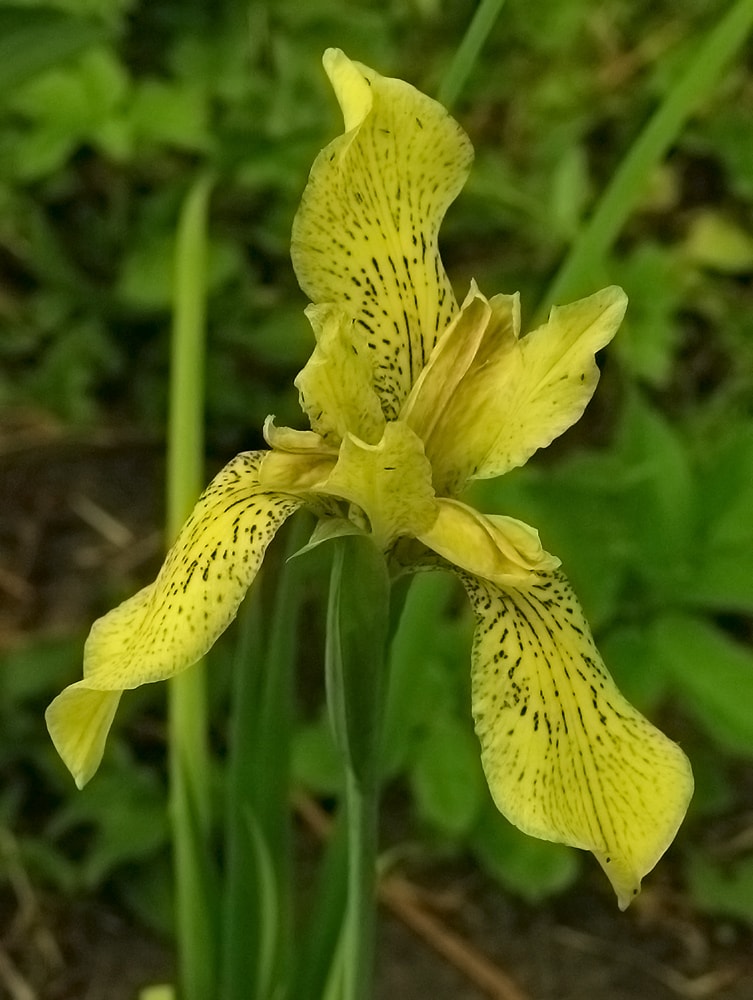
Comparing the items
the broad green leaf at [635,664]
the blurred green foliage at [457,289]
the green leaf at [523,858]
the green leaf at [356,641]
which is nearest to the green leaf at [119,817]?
the blurred green foliage at [457,289]

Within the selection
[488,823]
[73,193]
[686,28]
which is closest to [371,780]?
[488,823]

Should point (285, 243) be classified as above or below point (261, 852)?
above

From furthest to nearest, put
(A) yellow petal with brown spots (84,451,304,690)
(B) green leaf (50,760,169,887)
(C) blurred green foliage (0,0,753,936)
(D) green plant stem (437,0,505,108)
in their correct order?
(B) green leaf (50,760,169,887) → (C) blurred green foliage (0,0,753,936) → (D) green plant stem (437,0,505,108) → (A) yellow petal with brown spots (84,451,304,690)

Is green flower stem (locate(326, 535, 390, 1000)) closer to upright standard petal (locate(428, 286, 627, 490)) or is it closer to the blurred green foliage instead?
upright standard petal (locate(428, 286, 627, 490))

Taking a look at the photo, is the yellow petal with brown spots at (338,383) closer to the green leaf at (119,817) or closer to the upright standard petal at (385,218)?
the upright standard petal at (385,218)

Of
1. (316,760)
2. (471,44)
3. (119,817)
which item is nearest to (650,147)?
(471,44)

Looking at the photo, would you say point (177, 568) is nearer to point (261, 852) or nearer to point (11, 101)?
point (261, 852)

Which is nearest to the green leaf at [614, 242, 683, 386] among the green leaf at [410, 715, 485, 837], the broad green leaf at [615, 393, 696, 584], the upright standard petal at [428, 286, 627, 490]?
the broad green leaf at [615, 393, 696, 584]
